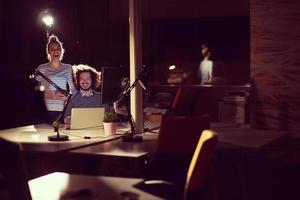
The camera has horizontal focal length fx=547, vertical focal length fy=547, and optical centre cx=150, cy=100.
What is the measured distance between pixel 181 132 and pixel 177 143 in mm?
95

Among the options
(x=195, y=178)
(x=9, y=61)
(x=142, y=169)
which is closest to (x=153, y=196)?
(x=195, y=178)

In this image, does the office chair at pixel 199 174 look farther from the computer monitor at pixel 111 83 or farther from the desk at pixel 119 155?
the computer monitor at pixel 111 83

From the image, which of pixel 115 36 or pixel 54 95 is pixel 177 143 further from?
pixel 115 36

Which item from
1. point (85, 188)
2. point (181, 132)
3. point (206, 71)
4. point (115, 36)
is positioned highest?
point (115, 36)

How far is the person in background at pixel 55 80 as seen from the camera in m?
5.67

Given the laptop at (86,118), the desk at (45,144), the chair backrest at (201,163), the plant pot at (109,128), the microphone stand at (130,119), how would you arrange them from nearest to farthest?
the chair backrest at (201,163) → the desk at (45,144) → the microphone stand at (130,119) → the plant pot at (109,128) → the laptop at (86,118)

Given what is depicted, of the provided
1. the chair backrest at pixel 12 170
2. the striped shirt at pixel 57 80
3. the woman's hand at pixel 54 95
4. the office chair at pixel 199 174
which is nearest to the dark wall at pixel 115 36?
the striped shirt at pixel 57 80

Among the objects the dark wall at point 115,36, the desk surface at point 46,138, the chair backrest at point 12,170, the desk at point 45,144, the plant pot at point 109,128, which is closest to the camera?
the chair backrest at point 12,170

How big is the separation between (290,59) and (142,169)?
3080 millimetres

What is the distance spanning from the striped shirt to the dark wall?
27.6ft

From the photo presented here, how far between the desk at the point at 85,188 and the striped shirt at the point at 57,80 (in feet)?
7.43

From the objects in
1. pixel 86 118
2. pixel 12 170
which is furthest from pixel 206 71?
pixel 12 170

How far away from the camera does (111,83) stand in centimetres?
502

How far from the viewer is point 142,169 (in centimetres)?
458
